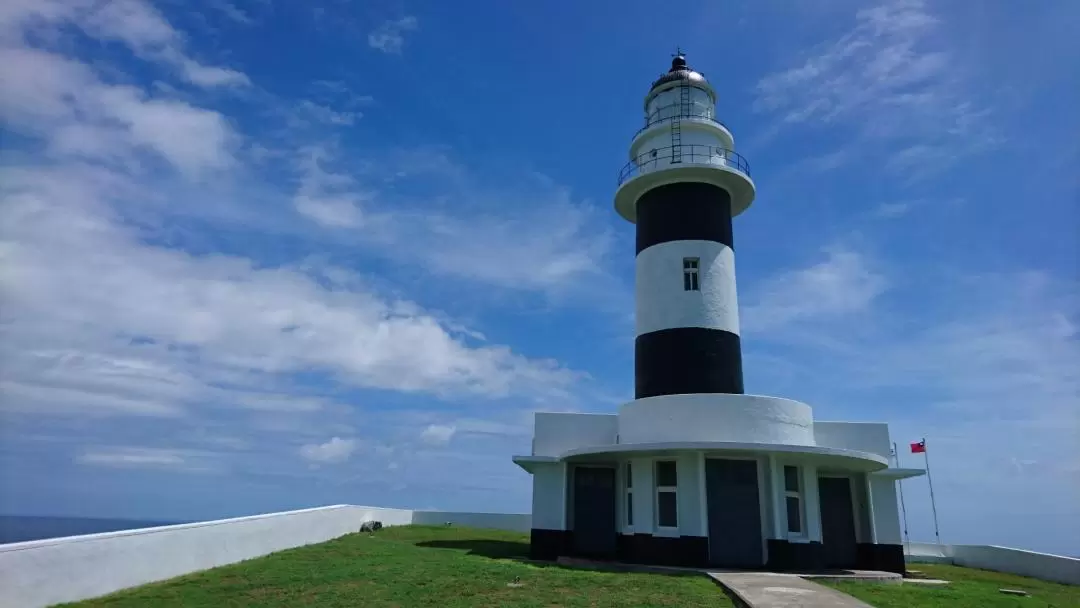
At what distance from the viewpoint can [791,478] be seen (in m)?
14.5

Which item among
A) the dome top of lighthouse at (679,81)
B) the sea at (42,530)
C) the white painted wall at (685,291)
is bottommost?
the sea at (42,530)

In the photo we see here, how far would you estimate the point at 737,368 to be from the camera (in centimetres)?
1656

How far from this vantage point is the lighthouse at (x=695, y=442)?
13750 millimetres

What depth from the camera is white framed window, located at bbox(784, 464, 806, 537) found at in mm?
14102

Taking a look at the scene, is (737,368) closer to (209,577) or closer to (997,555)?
(997,555)

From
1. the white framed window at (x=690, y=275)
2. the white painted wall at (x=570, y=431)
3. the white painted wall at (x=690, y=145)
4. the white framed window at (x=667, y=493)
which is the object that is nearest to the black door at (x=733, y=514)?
the white framed window at (x=667, y=493)

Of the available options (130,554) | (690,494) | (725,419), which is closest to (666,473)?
(690,494)

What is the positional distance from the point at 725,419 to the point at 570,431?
4.19 m

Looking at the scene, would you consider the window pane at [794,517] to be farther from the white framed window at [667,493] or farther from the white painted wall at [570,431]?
the white painted wall at [570,431]

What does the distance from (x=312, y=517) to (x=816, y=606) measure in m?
12.4

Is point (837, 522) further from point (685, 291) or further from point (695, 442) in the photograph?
point (685, 291)

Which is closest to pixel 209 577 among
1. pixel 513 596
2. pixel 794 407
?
pixel 513 596

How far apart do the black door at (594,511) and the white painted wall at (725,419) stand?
1.74 meters

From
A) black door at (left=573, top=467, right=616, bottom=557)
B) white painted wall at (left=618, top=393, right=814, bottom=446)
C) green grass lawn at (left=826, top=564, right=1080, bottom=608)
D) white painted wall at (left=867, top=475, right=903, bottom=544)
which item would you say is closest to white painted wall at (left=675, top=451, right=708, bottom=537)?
white painted wall at (left=618, top=393, right=814, bottom=446)
